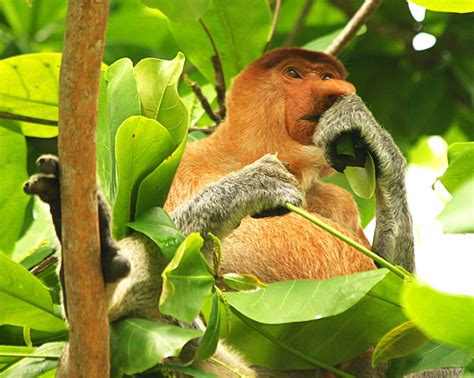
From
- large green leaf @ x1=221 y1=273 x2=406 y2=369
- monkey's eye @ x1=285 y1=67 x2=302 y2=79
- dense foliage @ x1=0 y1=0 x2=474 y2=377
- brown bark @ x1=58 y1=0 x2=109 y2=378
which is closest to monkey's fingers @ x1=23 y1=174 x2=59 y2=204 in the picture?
brown bark @ x1=58 y1=0 x2=109 y2=378

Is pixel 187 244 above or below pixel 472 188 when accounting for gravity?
above

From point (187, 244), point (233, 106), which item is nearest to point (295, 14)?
point (233, 106)

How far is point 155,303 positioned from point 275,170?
1.86ft

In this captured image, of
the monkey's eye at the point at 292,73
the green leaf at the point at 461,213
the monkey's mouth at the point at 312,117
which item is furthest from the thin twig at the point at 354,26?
the green leaf at the point at 461,213

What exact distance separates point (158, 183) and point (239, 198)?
0.51m

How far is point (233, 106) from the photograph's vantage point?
3.75 m

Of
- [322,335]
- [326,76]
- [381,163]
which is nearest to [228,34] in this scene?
[326,76]

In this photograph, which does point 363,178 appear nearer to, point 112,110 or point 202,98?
point 202,98

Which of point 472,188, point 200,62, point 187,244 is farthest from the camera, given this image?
point 200,62

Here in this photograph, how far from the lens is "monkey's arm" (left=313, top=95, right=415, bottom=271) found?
3240mm

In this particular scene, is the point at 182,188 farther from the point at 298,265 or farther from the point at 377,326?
the point at 377,326

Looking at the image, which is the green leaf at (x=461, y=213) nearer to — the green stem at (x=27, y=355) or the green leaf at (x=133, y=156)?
the green leaf at (x=133, y=156)

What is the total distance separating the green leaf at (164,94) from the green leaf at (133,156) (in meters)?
0.07

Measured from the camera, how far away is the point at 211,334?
2385 millimetres
